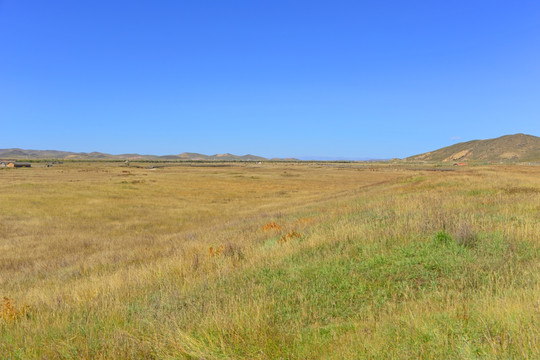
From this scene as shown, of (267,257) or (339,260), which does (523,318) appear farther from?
(267,257)

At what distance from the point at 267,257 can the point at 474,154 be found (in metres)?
228

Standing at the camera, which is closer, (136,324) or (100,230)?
(136,324)

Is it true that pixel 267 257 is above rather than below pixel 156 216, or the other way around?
above

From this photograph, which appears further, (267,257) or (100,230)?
(100,230)

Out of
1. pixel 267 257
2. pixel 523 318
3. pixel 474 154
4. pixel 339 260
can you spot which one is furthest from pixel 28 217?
pixel 474 154

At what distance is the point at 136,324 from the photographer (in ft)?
15.1

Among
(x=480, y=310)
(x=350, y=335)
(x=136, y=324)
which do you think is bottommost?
(x=136, y=324)

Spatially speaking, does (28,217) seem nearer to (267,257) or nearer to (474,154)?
(267,257)

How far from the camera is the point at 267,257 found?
759 centimetres

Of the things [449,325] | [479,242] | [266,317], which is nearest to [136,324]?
[266,317]

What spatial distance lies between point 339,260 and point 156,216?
19.7m

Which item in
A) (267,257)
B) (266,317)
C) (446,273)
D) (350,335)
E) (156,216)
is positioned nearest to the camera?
(350,335)

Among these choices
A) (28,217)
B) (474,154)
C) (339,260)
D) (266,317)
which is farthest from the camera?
(474,154)

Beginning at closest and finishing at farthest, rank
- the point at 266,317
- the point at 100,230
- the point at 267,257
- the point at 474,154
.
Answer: the point at 266,317 → the point at 267,257 → the point at 100,230 → the point at 474,154
